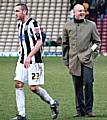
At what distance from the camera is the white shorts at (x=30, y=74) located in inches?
417

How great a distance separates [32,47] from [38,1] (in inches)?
1233

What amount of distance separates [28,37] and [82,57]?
1328mm

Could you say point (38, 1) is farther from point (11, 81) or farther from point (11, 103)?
point (11, 103)

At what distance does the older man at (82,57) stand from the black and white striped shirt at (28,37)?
1.10 m

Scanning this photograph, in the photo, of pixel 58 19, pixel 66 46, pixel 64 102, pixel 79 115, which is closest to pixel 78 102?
pixel 79 115

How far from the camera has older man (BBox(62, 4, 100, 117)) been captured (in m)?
11.5

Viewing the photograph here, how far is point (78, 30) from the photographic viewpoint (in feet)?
38.1

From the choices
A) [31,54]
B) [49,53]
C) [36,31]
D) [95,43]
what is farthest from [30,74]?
[49,53]

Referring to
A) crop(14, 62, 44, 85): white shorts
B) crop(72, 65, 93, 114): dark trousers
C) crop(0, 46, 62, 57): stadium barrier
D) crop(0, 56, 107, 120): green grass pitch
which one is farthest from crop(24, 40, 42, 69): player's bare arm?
crop(0, 46, 62, 57): stadium barrier

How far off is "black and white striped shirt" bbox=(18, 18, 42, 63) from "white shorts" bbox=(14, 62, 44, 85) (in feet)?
0.33

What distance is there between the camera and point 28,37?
1063 centimetres

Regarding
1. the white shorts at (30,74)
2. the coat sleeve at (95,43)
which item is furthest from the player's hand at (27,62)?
the coat sleeve at (95,43)

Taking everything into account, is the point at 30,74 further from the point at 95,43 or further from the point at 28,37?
the point at 95,43

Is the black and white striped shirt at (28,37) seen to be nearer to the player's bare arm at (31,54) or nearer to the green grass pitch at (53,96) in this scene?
the player's bare arm at (31,54)
